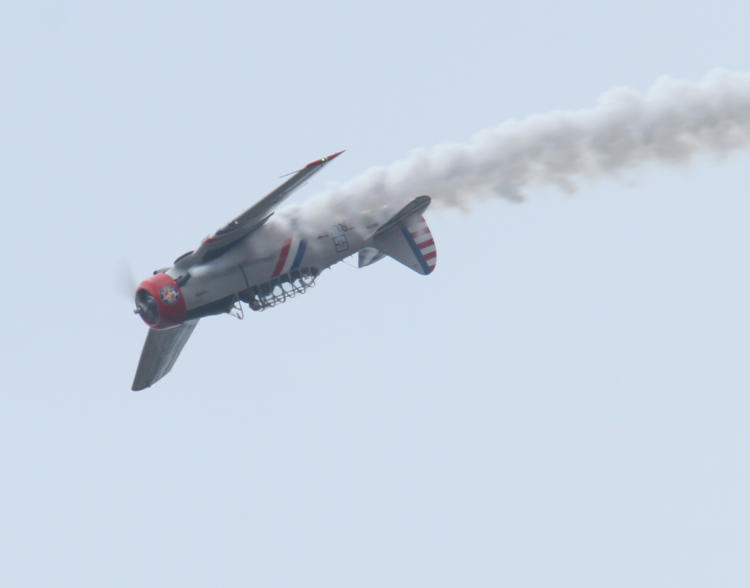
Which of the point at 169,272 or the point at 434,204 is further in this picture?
the point at 434,204

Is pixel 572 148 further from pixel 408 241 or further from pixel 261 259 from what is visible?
pixel 261 259

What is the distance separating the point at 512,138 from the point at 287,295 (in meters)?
10.2

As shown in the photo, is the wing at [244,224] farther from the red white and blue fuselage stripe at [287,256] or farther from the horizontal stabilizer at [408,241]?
the horizontal stabilizer at [408,241]

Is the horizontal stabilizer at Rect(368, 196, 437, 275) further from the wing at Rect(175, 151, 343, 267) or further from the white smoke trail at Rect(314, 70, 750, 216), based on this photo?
the wing at Rect(175, 151, 343, 267)

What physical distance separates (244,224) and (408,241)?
6.48 m

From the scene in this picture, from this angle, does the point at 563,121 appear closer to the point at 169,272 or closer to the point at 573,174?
the point at 573,174

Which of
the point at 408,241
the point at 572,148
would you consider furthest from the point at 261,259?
the point at 572,148

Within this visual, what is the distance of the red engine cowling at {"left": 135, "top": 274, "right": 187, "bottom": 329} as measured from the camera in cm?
4978

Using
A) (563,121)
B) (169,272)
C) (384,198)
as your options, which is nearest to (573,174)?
(563,121)

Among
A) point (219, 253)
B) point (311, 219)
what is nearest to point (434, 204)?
point (311, 219)

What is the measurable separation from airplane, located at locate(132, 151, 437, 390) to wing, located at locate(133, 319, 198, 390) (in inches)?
1.3

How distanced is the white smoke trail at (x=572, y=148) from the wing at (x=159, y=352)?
860 centimetres

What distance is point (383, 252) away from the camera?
2138 inches

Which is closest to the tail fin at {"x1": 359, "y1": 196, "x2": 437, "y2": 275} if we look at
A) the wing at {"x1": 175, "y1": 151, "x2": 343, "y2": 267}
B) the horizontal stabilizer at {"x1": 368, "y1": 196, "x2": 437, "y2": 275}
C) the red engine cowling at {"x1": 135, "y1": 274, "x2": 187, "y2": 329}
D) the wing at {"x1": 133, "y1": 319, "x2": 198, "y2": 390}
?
the horizontal stabilizer at {"x1": 368, "y1": 196, "x2": 437, "y2": 275}
